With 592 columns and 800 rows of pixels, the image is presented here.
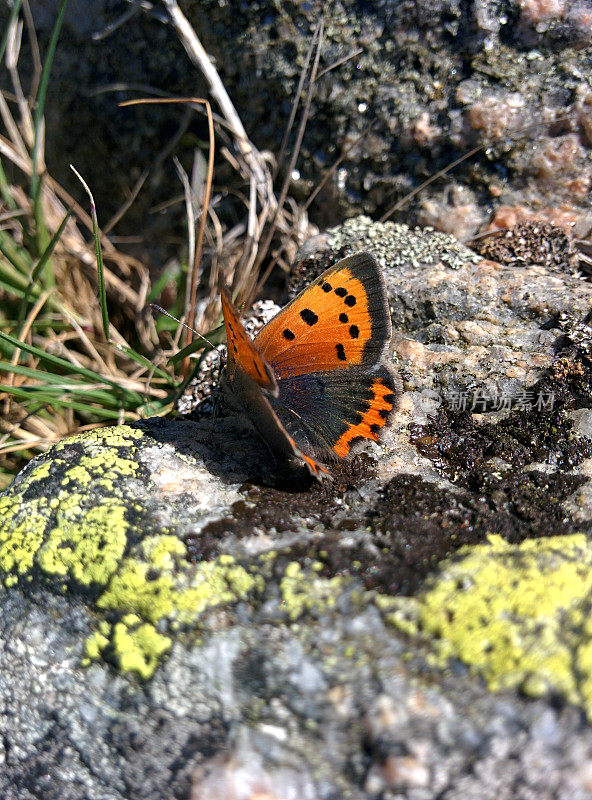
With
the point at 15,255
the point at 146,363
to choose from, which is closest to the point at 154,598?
the point at 146,363

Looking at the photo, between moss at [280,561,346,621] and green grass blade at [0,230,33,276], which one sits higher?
green grass blade at [0,230,33,276]

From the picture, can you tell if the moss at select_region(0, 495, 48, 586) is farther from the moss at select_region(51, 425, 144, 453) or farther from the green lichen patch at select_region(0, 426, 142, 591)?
the moss at select_region(51, 425, 144, 453)

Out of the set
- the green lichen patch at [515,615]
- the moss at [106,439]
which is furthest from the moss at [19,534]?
the green lichen patch at [515,615]

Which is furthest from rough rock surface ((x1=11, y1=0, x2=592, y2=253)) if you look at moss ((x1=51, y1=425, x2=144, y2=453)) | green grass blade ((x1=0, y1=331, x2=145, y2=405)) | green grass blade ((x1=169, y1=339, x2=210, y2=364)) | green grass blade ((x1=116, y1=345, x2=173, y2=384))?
moss ((x1=51, y1=425, x2=144, y2=453))

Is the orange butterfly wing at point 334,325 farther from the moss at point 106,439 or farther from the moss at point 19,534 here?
the moss at point 19,534

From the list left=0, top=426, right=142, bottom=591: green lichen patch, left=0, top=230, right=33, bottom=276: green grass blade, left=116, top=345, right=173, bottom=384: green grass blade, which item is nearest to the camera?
left=0, top=426, right=142, bottom=591: green lichen patch
